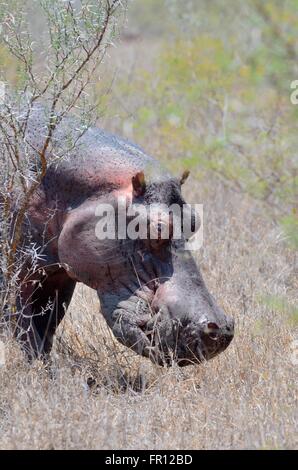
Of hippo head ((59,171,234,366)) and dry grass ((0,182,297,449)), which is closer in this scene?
dry grass ((0,182,297,449))

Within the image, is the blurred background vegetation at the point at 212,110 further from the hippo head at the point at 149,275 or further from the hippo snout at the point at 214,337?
the hippo snout at the point at 214,337

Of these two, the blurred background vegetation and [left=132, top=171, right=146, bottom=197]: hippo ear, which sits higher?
the blurred background vegetation

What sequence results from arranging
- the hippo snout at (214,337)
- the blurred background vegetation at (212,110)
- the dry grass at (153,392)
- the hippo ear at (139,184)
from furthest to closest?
the blurred background vegetation at (212,110) < the hippo ear at (139,184) < the hippo snout at (214,337) < the dry grass at (153,392)

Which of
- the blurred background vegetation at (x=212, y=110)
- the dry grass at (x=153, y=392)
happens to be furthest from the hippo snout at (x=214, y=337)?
the blurred background vegetation at (x=212, y=110)

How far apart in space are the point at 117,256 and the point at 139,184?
42 centimetres

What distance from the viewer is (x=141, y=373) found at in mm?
5871

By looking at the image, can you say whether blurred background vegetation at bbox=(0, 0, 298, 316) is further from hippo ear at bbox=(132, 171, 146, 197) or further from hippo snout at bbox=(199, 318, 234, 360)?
hippo snout at bbox=(199, 318, 234, 360)

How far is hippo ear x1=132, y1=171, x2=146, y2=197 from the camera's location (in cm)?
542

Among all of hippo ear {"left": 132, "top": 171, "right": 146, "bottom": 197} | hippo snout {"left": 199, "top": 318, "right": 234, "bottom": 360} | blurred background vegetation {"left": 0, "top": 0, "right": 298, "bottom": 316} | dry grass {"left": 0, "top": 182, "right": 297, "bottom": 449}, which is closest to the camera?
dry grass {"left": 0, "top": 182, "right": 297, "bottom": 449}

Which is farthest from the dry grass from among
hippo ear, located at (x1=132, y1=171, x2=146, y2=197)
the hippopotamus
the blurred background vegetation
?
the blurred background vegetation

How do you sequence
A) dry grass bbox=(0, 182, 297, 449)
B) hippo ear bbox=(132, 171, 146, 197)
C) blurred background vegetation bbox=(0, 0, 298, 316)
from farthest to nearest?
blurred background vegetation bbox=(0, 0, 298, 316), hippo ear bbox=(132, 171, 146, 197), dry grass bbox=(0, 182, 297, 449)

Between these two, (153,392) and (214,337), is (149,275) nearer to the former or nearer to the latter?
(214,337)

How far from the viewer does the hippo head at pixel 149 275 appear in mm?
5254

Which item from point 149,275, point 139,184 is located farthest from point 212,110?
point 149,275
